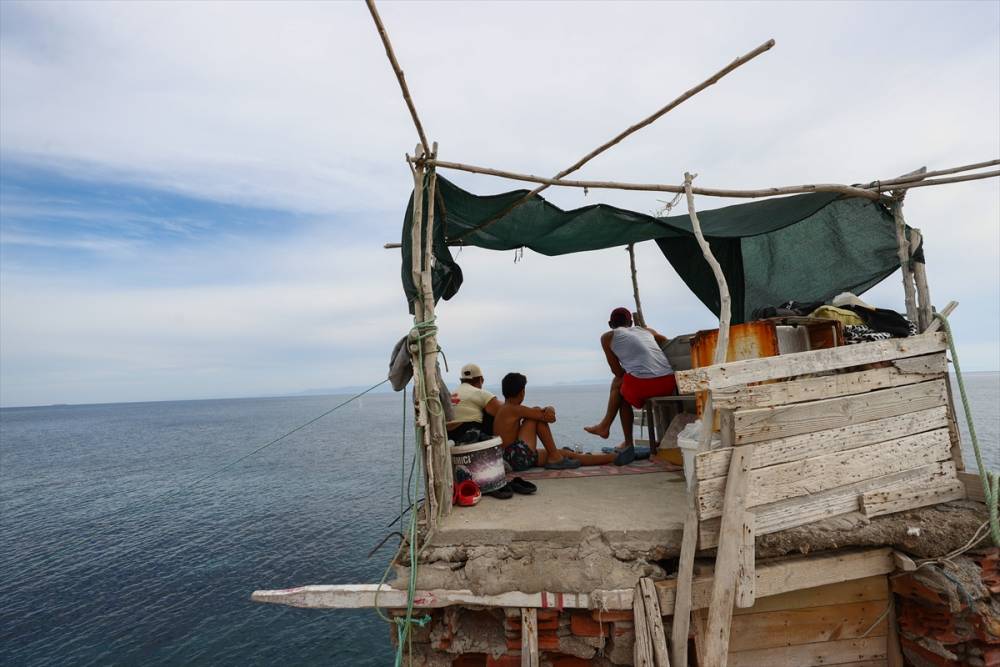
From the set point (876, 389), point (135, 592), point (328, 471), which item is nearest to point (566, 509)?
point (876, 389)

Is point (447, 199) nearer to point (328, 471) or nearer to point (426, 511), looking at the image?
point (426, 511)

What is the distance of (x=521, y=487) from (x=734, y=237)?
13.9ft

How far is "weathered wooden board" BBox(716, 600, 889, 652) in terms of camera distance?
161 inches

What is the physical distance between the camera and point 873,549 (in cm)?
402

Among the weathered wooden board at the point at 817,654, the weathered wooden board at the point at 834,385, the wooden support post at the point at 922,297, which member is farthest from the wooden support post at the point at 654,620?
the wooden support post at the point at 922,297

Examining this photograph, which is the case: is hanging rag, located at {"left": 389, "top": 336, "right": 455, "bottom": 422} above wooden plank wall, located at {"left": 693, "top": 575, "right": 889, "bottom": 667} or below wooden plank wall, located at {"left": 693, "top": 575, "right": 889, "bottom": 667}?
above

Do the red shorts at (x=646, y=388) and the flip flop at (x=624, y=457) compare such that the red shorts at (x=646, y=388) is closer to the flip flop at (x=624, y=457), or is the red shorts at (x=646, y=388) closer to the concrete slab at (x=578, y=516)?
the flip flop at (x=624, y=457)

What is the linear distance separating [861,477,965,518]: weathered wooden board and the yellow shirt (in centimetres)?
418

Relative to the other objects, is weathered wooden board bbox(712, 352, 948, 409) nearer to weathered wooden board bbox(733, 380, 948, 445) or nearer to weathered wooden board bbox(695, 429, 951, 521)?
weathered wooden board bbox(733, 380, 948, 445)

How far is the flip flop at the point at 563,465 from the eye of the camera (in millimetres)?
6629

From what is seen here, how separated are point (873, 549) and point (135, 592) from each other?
1719 cm

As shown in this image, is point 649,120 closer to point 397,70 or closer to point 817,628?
point 397,70

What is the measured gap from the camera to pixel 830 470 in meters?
3.96

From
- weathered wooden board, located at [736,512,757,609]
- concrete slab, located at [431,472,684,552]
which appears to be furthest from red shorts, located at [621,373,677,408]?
weathered wooden board, located at [736,512,757,609]
